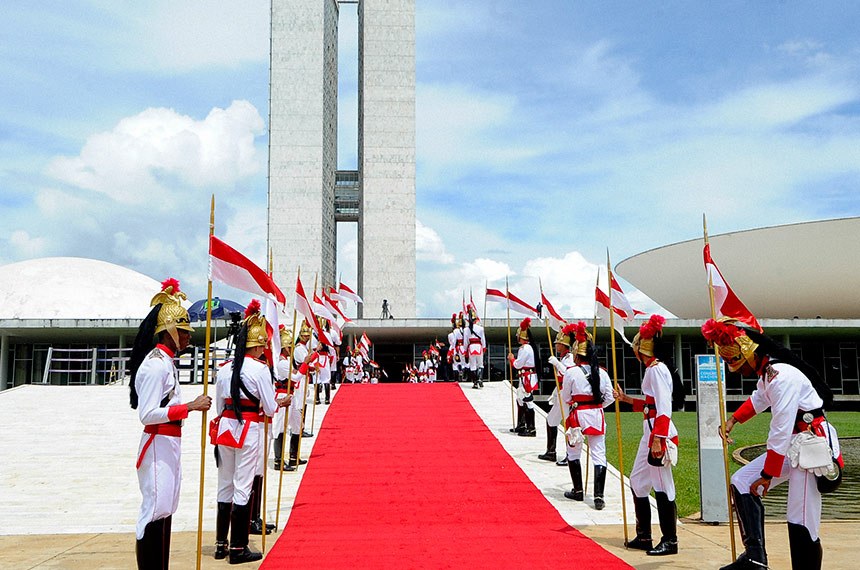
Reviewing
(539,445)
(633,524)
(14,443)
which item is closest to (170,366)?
(633,524)

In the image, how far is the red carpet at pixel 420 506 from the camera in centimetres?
595

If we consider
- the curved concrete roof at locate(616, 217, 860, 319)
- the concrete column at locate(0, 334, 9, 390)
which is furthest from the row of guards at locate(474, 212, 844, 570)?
the concrete column at locate(0, 334, 9, 390)

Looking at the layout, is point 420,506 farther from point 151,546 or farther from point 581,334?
point 151,546

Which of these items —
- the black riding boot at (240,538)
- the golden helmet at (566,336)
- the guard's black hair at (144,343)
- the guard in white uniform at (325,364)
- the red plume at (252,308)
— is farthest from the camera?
the guard in white uniform at (325,364)

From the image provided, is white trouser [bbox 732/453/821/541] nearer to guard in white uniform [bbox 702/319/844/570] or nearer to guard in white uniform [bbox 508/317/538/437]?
guard in white uniform [bbox 702/319/844/570]

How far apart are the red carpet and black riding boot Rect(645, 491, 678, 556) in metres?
0.47

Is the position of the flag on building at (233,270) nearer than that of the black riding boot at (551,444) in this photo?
Yes

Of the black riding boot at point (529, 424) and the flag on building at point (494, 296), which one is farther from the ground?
the flag on building at point (494, 296)

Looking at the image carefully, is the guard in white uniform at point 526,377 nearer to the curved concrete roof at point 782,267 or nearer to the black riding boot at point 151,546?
the black riding boot at point 151,546

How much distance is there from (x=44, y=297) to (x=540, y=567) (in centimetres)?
4756

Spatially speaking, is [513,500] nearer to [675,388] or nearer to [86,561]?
[675,388]

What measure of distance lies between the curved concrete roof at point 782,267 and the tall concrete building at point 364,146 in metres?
21.4

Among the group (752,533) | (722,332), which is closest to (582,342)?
(722,332)

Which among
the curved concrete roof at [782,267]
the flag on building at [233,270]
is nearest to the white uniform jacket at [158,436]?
the flag on building at [233,270]
